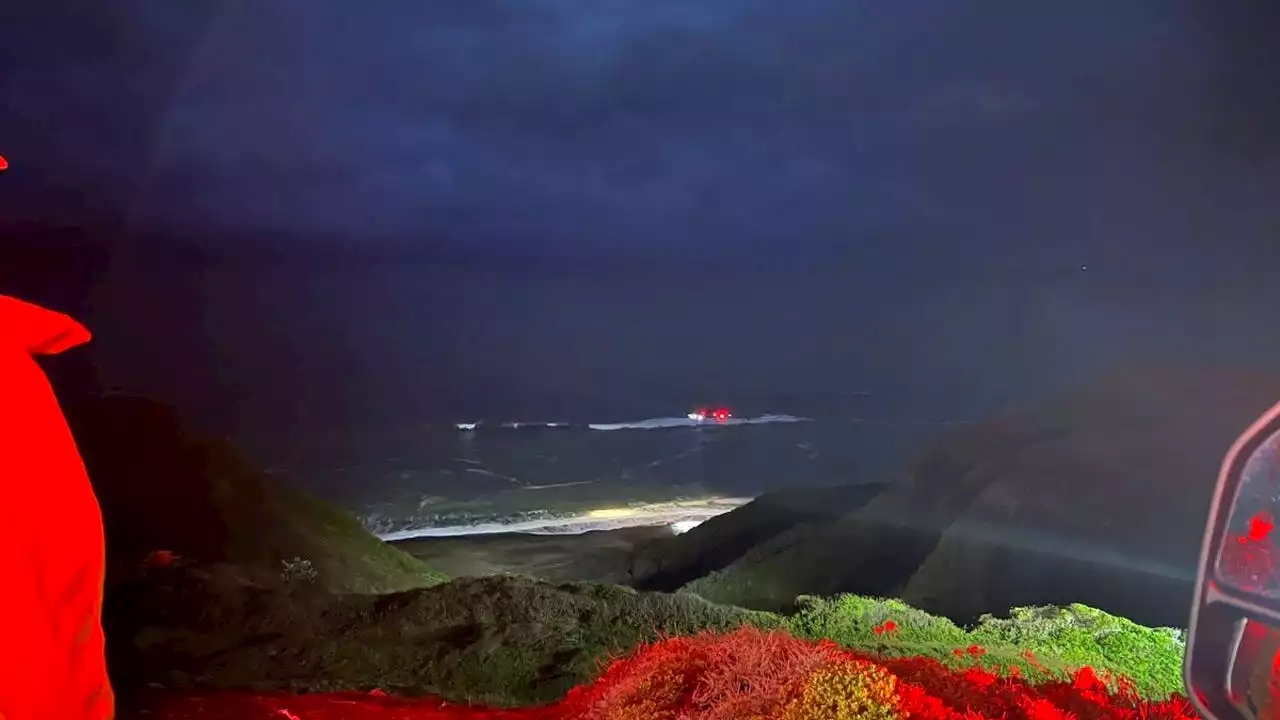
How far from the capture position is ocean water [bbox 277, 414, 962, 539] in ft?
9.80

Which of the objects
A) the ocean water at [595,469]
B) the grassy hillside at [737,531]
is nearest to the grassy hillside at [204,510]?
the ocean water at [595,469]

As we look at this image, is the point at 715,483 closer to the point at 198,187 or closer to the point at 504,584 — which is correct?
the point at 504,584

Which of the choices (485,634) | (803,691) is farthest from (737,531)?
(803,691)

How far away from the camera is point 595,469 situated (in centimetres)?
313

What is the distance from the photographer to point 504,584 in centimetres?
275

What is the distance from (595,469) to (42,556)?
1.62 meters

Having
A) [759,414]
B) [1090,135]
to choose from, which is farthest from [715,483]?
[1090,135]

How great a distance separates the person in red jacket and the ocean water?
105cm

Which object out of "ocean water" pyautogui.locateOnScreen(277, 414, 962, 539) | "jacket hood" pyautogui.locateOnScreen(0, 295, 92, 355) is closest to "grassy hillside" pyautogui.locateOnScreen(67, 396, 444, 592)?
"ocean water" pyautogui.locateOnScreen(277, 414, 962, 539)

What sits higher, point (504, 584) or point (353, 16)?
point (353, 16)

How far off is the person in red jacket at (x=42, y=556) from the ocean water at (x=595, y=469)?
41.4 inches

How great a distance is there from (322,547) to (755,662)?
1.83m

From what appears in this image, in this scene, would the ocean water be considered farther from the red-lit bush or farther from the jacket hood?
the jacket hood

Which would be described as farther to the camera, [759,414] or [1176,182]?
[759,414]
